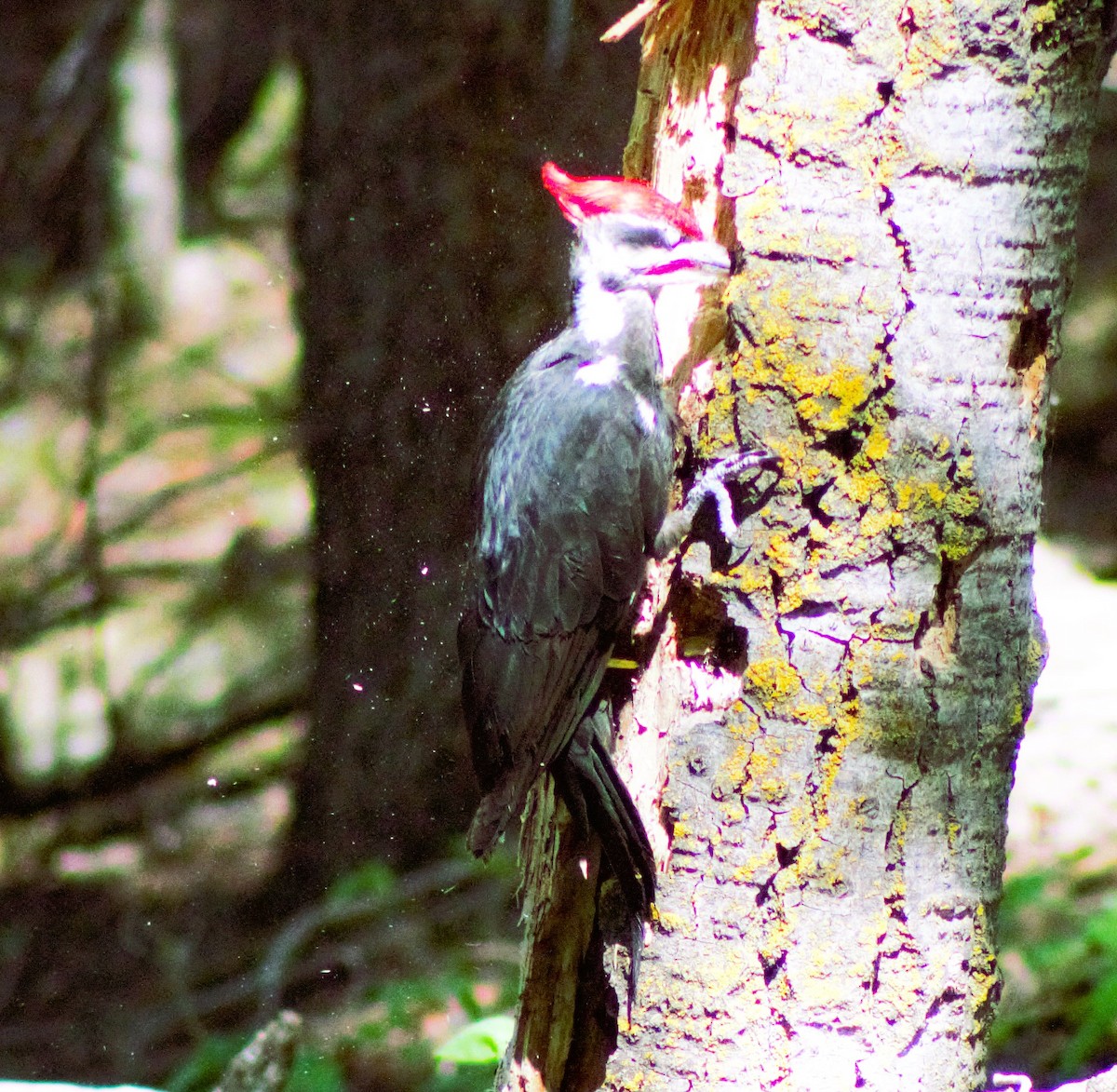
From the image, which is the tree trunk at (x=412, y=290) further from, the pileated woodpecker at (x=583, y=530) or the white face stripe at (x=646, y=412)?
the white face stripe at (x=646, y=412)

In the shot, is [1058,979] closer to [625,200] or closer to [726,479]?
[726,479]

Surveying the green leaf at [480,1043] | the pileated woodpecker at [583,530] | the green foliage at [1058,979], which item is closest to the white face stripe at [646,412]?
the pileated woodpecker at [583,530]

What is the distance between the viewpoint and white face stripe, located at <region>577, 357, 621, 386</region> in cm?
189

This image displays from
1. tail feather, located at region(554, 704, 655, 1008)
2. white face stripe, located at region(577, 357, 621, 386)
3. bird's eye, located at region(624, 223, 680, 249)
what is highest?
bird's eye, located at region(624, 223, 680, 249)

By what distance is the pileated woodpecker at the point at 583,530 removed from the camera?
1.69 meters

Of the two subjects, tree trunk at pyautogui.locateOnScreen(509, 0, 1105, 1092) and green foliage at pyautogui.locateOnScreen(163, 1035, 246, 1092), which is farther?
green foliage at pyautogui.locateOnScreen(163, 1035, 246, 1092)

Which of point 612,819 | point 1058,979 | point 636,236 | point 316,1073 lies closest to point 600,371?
point 636,236

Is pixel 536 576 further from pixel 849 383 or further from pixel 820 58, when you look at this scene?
pixel 820 58

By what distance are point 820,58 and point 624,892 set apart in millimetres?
1121

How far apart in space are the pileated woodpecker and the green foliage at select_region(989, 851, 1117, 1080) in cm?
150

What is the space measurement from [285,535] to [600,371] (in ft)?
11.0

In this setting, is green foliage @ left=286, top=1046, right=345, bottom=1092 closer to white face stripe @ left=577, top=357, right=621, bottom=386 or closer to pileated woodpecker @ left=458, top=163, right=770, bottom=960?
pileated woodpecker @ left=458, top=163, right=770, bottom=960

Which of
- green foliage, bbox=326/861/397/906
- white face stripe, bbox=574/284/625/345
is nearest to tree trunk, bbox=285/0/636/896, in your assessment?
green foliage, bbox=326/861/397/906

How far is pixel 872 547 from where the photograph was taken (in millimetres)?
1490
